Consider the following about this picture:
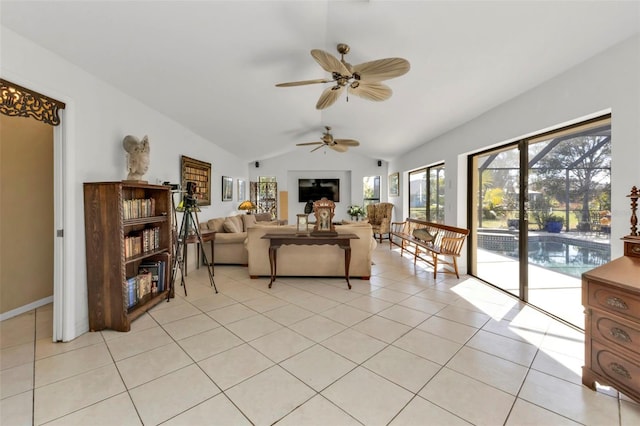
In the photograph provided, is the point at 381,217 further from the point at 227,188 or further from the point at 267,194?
the point at 227,188

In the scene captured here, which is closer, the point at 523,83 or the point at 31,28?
the point at 31,28

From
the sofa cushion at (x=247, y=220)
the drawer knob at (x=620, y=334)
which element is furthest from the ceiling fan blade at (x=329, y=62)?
the sofa cushion at (x=247, y=220)

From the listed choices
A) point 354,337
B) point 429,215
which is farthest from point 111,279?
point 429,215

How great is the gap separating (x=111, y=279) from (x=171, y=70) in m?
2.08

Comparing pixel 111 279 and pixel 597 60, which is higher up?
pixel 597 60

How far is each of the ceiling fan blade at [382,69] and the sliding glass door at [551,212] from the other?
5.90 feet

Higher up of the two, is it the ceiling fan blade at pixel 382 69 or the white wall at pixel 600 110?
the ceiling fan blade at pixel 382 69

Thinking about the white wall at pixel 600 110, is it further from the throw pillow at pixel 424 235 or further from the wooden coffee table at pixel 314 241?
the wooden coffee table at pixel 314 241

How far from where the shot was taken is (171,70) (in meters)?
2.62

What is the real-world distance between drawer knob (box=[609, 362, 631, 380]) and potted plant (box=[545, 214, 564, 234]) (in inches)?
64.8

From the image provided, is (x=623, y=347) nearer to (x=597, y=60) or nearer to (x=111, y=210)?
(x=597, y=60)

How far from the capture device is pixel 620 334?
4.80 ft

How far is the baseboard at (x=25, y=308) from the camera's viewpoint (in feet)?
8.38

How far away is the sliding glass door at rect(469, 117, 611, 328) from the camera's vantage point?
2350 mm
